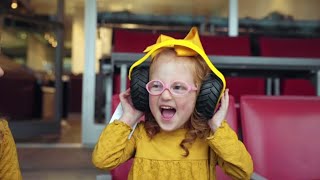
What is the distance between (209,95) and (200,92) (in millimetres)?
36

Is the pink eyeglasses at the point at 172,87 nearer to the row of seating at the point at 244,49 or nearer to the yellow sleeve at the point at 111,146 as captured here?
the yellow sleeve at the point at 111,146

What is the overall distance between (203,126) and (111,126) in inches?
12.6

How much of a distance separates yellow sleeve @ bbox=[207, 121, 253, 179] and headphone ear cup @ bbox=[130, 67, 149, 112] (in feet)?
0.84

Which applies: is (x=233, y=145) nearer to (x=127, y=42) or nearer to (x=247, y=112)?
(x=247, y=112)

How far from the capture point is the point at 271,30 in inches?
284

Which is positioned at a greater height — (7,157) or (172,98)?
(172,98)

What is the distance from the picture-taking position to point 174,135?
162 centimetres

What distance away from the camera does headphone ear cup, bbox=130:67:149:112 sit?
1543 millimetres

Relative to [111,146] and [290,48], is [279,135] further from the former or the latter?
[290,48]

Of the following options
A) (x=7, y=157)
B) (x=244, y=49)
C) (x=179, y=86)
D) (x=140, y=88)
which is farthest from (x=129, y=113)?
(x=244, y=49)

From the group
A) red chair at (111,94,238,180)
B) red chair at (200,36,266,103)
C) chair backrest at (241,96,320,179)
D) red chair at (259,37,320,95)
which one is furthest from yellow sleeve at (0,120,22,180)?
red chair at (259,37,320,95)

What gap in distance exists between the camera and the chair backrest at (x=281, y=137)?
215 cm

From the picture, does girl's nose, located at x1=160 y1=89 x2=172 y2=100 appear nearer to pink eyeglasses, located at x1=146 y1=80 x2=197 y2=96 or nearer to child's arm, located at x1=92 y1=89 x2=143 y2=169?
pink eyeglasses, located at x1=146 y1=80 x2=197 y2=96

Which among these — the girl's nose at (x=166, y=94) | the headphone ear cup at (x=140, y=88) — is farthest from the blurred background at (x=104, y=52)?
the girl's nose at (x=166, y=94)
